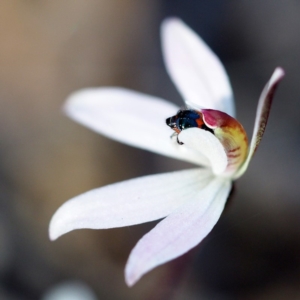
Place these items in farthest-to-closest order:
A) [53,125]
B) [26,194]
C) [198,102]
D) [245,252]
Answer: [53,125] < [26,194] < [245,252] < [198,102]

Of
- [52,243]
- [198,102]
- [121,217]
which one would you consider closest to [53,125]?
[52,243]

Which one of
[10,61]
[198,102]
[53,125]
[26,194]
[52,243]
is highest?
[198,102]

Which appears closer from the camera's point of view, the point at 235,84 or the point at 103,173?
the point at 103,173

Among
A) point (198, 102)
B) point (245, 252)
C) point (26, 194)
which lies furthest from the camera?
point (26, 194)

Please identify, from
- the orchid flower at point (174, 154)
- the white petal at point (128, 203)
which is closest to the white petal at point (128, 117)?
the orchid flower at point (174, 154)

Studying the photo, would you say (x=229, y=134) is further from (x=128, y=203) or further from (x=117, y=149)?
(x=117, y=149)

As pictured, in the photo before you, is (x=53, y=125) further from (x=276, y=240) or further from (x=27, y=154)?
(x=276, y=240)

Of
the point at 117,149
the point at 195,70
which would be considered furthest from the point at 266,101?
the point at 117,149
